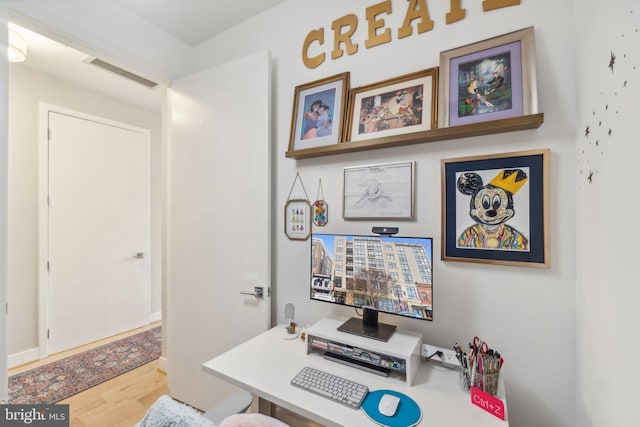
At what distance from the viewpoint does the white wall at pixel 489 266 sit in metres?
1.08

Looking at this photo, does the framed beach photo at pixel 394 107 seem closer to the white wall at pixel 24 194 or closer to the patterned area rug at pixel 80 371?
the patterned area rug at pixel 80 371

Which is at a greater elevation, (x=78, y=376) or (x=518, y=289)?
(x=518, y=289)

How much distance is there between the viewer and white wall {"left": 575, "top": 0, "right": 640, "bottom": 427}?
25.4 inches

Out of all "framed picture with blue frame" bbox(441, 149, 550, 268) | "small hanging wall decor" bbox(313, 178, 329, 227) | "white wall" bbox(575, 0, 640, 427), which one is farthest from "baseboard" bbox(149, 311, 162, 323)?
"white wall" bbox(575, 0, 640, 427)

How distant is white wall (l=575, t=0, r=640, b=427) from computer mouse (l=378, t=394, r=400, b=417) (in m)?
0.56

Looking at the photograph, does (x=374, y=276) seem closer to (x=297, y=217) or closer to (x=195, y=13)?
(x=297, y=217)

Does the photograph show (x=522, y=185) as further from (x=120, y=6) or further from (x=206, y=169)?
(x=120, y=6)

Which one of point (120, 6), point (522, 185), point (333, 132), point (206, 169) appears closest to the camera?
point (522, 185)

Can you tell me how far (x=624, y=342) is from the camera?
67 cm


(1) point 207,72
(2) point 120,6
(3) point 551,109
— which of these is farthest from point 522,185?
(2) point 120,6

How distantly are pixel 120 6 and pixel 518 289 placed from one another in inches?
106

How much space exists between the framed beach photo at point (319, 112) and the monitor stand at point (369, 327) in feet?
2.97

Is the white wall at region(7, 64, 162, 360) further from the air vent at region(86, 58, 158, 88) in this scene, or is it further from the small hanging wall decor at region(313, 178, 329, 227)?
the small hanging wall decor at region(313, 178, 329, 227)

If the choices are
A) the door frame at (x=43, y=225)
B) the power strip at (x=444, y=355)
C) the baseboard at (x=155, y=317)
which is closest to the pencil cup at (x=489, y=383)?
the power strip at (x=444, y=355)
